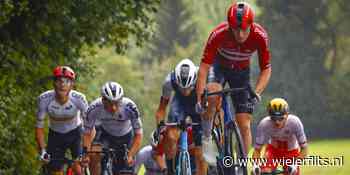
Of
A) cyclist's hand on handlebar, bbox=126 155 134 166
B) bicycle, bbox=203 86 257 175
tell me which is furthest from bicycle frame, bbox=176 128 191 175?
cyclist's hand on handlebar, bbox=126 155 134 166

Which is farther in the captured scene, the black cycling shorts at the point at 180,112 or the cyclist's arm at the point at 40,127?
the black cycling shorts at the point at 180,112

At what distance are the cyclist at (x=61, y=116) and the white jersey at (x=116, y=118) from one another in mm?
184

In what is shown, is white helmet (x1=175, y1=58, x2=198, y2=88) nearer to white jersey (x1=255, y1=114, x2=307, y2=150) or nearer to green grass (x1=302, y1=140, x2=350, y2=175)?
white jersey (x1=255, y1=114, x2=307, y2=150)

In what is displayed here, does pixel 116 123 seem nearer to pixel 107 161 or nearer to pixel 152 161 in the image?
pixel 107 161

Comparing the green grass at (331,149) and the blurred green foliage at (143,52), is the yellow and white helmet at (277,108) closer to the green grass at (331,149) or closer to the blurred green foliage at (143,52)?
the blurred green foliage at (143,52)

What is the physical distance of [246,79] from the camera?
1496cm

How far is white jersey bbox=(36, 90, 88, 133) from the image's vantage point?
16516 millimetres

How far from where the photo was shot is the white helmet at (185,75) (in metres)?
15.6

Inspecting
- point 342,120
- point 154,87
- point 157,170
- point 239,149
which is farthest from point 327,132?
point 239,149

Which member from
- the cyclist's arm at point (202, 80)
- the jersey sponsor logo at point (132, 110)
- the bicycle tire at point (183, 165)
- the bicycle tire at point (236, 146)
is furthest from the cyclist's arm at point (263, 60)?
the jersey sponsor logo at point (132, 110)

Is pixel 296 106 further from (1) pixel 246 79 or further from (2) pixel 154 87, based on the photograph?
(1) pixel 246 79

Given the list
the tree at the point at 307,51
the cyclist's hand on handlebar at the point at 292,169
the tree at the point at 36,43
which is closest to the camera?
the cyclist's hand on handlebar at the point at 292,169

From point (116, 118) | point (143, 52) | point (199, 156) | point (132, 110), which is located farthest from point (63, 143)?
point (143, 52)

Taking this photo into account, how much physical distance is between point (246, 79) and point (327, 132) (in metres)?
60.3
